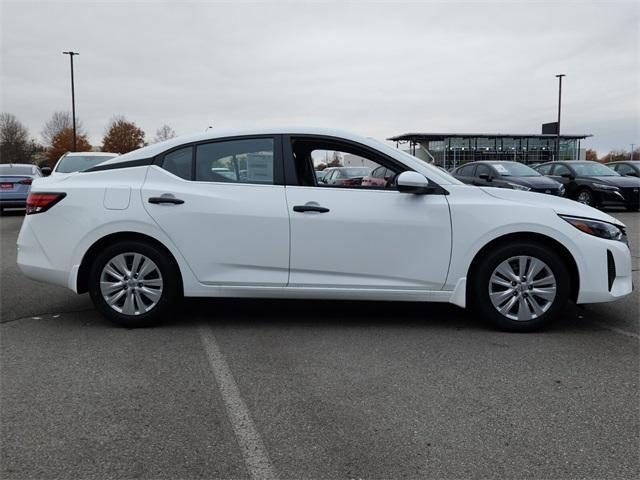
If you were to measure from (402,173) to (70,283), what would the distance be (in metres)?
2.79

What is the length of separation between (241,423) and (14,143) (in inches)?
2541

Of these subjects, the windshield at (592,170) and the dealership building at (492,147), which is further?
the dealership building at (492,147)

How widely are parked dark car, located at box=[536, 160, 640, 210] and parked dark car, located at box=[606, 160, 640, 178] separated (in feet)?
4.64

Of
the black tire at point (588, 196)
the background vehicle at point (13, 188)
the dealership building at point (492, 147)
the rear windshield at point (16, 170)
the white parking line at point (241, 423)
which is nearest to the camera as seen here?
the white parking line at point (241, 423)

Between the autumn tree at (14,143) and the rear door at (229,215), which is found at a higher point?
the autumn tree at (14,143)

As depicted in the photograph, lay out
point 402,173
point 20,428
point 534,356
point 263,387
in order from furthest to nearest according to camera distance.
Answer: point 402,173, point 534,356, point 263,387, point 20,428

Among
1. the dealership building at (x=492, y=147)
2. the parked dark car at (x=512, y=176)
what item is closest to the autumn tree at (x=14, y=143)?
the dealership building at (x=492, y=147)

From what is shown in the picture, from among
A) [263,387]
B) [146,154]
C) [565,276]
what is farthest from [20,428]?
[565,276]

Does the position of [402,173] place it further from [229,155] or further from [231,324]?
[231,324]

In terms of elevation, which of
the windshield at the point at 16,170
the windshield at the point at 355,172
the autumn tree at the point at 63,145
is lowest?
the windshield at the point at 355,172

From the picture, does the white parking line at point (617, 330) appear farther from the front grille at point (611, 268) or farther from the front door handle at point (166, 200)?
the front door handle at point (166, 200)

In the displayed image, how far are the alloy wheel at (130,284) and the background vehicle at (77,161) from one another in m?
8.92

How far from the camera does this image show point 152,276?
471 cm

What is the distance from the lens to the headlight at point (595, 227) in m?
4.61
